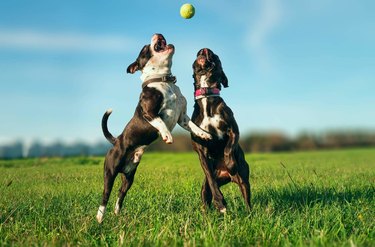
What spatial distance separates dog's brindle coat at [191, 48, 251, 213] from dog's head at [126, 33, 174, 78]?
1.53ft

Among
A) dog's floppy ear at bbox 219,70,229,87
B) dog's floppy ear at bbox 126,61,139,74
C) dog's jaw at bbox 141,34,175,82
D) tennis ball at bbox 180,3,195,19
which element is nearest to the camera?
dog's jaw at bbox 141,34,175,82

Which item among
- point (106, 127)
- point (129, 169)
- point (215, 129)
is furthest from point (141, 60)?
point (129, 169)

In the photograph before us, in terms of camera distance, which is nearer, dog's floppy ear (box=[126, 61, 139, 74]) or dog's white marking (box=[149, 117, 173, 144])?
dog's white marking (box=[149, 117, 173, 144])

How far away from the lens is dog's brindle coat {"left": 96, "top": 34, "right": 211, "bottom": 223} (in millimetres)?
5332

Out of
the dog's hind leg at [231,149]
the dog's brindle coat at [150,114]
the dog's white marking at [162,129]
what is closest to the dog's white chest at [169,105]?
the dog's brindle coat at [150,114]

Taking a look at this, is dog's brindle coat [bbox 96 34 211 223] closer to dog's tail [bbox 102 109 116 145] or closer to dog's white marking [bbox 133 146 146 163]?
dog's white marking [bbox 133 146 146 163]

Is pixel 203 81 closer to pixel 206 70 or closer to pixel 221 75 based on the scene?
pixel 206 70

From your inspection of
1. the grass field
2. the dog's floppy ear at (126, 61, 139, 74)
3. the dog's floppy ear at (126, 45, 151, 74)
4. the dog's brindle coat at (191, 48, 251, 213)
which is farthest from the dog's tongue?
the grass field

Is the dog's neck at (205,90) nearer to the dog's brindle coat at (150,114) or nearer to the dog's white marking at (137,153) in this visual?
the dog's brindle coat at (150,114)

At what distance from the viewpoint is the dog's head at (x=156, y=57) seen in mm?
5496

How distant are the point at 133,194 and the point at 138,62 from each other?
9.66ft

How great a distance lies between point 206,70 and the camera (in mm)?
5766

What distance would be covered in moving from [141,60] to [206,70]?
0.82 meters

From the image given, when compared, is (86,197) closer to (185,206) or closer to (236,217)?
(185,206)
